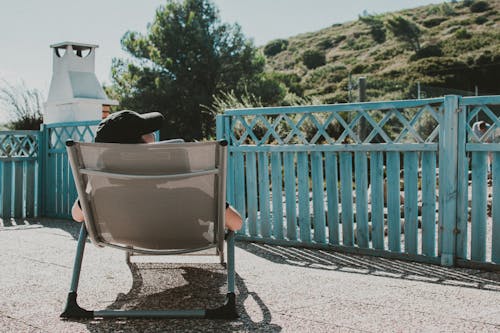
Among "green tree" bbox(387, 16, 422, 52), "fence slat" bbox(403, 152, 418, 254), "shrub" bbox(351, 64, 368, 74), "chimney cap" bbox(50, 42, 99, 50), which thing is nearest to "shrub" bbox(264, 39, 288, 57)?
"green tree" bbox(387, 16, 422, 52)

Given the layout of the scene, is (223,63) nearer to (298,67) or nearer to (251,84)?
(251,84)

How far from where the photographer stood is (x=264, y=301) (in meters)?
3.50

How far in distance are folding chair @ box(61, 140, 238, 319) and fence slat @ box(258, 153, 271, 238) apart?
1.97 m

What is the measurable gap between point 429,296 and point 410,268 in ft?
2.88

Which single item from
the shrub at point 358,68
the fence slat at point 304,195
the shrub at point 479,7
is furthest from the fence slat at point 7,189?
the shrub at point 479,7

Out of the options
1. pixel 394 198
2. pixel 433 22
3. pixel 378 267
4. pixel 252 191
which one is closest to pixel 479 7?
pixel 433 22

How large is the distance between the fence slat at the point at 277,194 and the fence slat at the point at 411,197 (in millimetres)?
1188

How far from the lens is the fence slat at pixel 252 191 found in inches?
222

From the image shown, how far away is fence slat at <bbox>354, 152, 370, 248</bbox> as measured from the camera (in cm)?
490

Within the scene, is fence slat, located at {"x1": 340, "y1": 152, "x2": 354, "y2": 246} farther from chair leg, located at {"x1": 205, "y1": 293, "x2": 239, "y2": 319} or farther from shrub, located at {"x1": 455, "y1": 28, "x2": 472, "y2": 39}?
shrub, located at {"x1": 455, "y1": 28, "x2": 472, "y2": 39}

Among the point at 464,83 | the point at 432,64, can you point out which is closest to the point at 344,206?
→ the point at 464,83

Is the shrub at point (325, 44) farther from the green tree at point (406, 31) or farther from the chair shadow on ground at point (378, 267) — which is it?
the chair shadow on ground at point (378, 267)

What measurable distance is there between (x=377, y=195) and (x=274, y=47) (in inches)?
2575

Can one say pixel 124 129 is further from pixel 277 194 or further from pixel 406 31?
pixel 406 31
